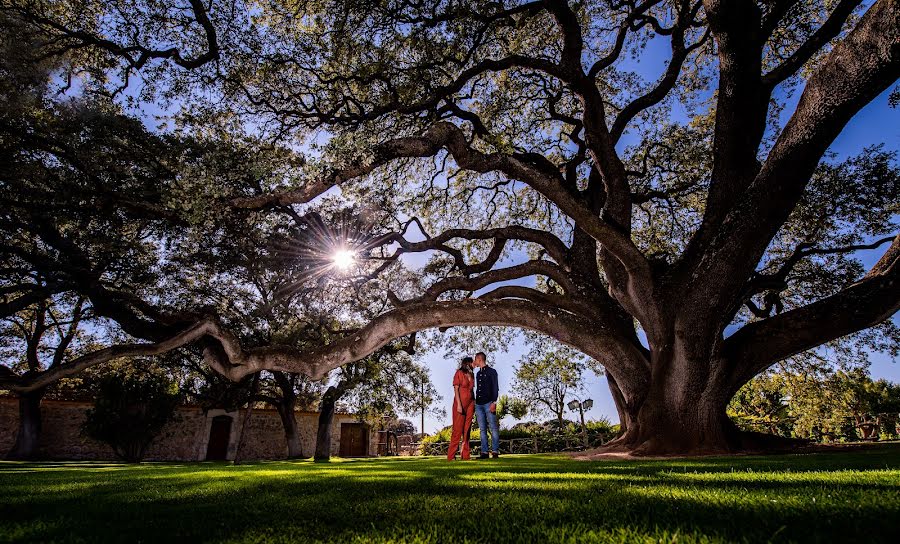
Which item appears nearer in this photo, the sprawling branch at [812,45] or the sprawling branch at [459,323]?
the sprawling branch at [812,45]

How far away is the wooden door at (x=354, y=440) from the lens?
110ft

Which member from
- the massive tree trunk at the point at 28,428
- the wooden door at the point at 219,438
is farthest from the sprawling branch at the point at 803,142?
the wooden door at the point at 219,438

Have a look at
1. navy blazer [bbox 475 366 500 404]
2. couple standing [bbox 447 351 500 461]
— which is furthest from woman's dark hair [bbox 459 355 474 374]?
navy blazer [bbox 475 366 500 404]

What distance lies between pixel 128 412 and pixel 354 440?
1852cm

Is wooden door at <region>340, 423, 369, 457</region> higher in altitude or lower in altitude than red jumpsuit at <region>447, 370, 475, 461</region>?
lower

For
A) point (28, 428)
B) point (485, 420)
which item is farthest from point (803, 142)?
point (28, 428)

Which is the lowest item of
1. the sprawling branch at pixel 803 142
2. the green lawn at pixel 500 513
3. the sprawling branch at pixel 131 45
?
the green lawn at pixel 500 513

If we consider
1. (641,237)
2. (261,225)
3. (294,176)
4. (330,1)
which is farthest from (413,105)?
(641,237)

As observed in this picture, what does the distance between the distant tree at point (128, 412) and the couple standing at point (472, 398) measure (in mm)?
17189

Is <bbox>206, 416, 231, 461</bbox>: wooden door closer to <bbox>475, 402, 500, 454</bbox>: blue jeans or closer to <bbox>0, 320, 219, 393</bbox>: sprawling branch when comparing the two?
<bbox>0, 320, 219, 393</bbox>: sprawling branch

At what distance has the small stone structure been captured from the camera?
2214cm

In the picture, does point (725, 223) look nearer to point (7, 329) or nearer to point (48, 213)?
point (48, 213)

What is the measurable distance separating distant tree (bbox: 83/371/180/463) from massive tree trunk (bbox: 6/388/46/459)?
12.2ft

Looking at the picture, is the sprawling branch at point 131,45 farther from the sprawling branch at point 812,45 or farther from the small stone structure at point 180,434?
the small stone structure at point 180,434
